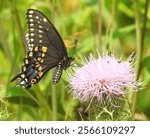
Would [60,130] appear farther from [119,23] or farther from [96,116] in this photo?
[119,23]

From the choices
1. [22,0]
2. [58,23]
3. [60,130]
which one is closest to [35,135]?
[60,130]

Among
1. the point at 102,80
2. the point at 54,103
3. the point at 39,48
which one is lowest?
the point at 54,103

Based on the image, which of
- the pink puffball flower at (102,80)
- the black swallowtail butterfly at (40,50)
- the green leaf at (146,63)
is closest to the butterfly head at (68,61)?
the black swallowtail butterfly at (40,50)

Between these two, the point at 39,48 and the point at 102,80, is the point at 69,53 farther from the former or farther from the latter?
the point at 102,80

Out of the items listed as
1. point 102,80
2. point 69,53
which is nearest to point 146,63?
point 69,53

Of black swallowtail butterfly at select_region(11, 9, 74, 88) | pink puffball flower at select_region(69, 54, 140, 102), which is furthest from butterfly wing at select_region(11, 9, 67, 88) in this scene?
pink puffball flower at select_region(69, 54, 140, 102)

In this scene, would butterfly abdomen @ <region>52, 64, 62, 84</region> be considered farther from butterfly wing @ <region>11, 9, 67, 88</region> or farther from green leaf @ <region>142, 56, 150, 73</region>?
green leaf @ <region>142, 56, 150, 73</region>

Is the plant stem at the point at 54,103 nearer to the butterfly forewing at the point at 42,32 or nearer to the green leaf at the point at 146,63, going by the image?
the butterfly forewing at the point at 42,32
